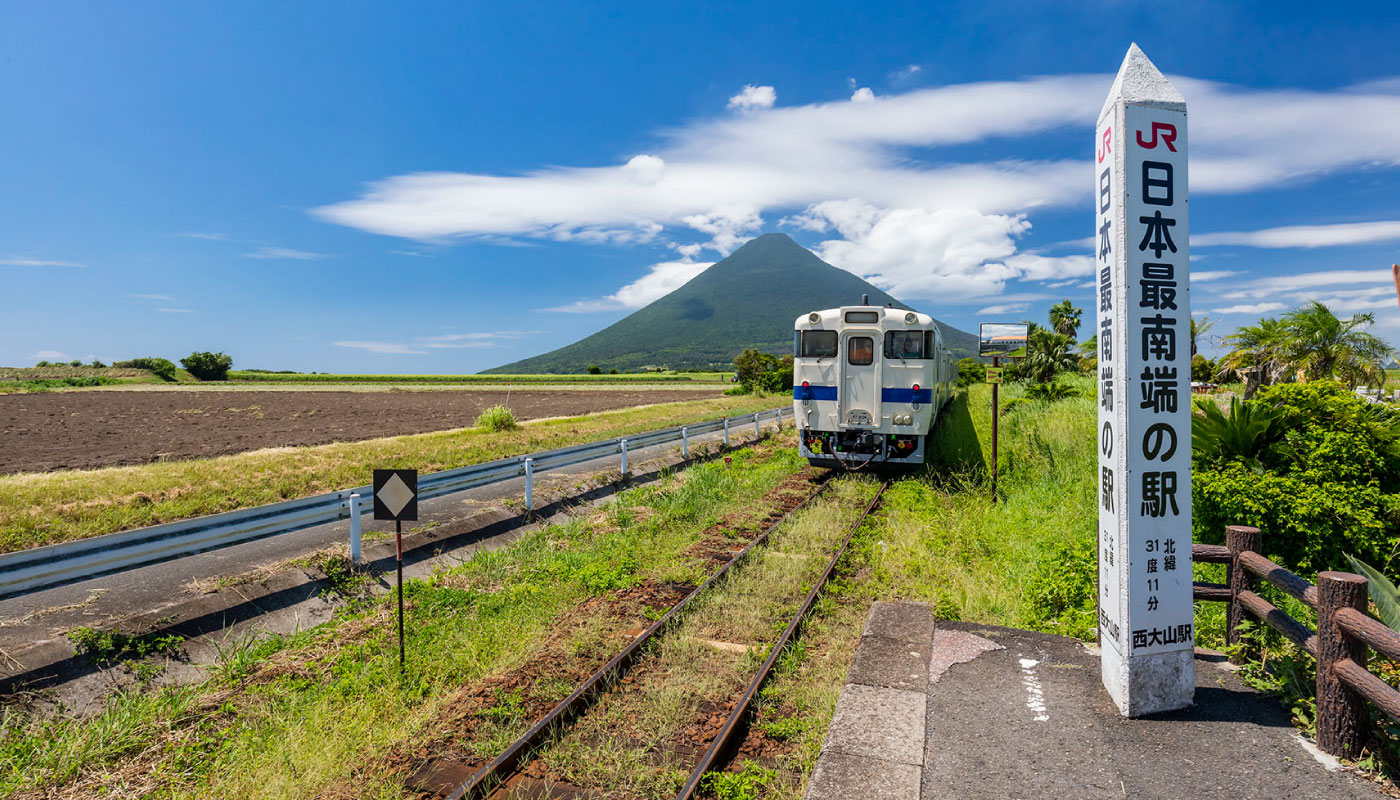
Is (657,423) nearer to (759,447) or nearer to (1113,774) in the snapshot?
(759,447)

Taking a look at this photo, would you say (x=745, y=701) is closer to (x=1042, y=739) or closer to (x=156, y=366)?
(x=1042, y=739)

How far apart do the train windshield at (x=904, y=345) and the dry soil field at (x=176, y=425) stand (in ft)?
65.6

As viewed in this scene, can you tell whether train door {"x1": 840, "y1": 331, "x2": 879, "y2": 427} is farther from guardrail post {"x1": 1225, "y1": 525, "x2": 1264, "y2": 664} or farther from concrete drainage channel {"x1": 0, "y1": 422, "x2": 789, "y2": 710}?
guardrail post {"x1": 1225, "y1": 525, "x2": 1264, "y2": 664}

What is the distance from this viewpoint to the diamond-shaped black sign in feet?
21.8

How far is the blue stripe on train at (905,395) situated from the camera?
13578 millimetres

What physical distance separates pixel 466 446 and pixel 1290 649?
1922 cm

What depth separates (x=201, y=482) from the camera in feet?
45.4

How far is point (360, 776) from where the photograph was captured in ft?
14.5

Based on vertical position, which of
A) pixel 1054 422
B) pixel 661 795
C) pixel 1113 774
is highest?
pixel 1054 422

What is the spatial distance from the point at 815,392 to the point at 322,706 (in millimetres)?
10889

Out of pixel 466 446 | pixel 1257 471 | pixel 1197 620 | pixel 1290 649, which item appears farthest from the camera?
pixel 466 446

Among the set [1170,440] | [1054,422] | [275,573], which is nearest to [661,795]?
[1170,440]

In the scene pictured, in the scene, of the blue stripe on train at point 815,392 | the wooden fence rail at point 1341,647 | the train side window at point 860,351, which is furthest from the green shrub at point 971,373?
the wooden fence rail at point 1341,647

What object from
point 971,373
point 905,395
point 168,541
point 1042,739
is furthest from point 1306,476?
point 971,373
